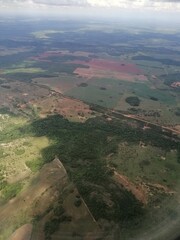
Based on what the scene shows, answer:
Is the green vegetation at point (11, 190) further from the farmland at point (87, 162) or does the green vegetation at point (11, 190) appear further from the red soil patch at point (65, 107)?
the red soil patch at point (65, 107)

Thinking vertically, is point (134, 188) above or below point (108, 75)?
above

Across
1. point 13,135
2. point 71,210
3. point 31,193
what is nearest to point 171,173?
point 71,210

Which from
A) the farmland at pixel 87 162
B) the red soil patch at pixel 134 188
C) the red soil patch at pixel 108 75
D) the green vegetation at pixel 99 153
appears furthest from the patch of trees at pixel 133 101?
the red soil patch at pixel 134 188

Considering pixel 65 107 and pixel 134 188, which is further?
pixel 65 107

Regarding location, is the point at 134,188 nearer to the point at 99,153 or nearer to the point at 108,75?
the point at 99,153

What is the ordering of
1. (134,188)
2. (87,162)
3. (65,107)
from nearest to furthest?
(134,188) < (87,162) < (65,107)

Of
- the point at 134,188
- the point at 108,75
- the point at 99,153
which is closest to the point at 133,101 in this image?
the point at 108,75

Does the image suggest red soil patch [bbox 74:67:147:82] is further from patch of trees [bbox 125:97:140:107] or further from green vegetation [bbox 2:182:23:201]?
green vegetation [bbox 2:182:23:201]

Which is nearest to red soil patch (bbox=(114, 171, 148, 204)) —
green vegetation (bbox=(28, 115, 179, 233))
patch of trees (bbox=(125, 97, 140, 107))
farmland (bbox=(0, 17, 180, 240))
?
farmland (bbox=(0, 17, 180, 240))

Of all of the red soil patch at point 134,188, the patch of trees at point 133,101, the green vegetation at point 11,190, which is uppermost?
the red soil patch at point 134,188
